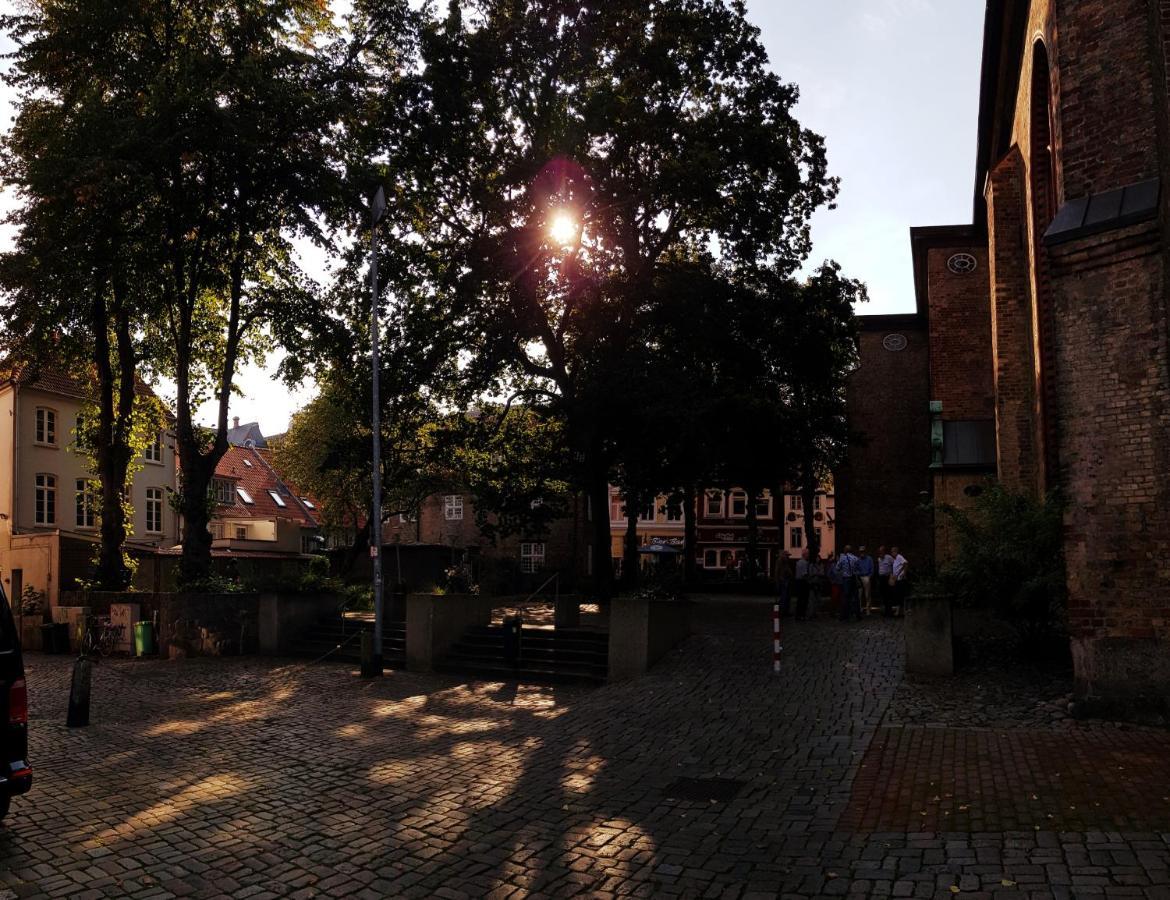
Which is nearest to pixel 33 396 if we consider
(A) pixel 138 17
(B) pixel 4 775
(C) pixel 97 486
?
(C) pixel 97 486

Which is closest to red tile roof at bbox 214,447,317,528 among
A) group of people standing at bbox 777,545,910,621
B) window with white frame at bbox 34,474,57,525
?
window with white frame at bbox 34,474,57,525

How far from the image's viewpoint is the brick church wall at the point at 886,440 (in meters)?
35.5

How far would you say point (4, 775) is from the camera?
6.16m

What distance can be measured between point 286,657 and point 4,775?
1268cm

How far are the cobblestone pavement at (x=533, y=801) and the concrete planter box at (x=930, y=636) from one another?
0.54 m

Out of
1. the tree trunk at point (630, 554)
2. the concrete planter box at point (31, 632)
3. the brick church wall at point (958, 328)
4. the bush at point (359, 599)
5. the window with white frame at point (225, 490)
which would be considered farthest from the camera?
the window with white frame at point (225, 490)


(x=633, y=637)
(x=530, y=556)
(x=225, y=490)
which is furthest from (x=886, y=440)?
(x=225, y=490)

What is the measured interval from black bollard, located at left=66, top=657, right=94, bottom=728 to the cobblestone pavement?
177 mm

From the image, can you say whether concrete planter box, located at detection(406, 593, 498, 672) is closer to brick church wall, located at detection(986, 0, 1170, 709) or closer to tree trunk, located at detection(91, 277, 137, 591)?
brick church wall, located at detection(986, 0, 1170, 709)

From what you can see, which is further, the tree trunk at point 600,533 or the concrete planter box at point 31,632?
the concrete planter box at point 31,632

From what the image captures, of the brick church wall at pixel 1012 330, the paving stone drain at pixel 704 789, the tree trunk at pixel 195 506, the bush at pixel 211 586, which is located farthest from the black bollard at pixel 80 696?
the brick church wall at pixel 1012 330

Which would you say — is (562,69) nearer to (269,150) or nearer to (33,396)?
(269,150)

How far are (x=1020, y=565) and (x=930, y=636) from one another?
1399mm

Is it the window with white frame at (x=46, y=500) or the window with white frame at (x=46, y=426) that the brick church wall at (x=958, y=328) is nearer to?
the window with white frame at (x=46, y=500)
